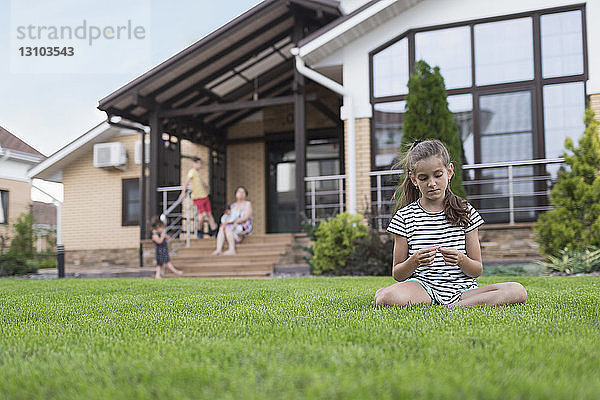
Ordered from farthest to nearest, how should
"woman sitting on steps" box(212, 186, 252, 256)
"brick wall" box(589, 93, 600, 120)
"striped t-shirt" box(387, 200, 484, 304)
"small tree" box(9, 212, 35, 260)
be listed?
1. "small tree" box(9, 212, 35, 260)
2. "woman sitting on steps" box(212, 186, 252, 256)
3. "brick wall" box(589, 93, 600, 120)
4. "striped t-shirt" box(387, 200, 484, 304)

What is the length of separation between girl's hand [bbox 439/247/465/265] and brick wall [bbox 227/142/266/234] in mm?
10803

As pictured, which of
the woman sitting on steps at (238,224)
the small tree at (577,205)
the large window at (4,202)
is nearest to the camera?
the small tree at (577,205)

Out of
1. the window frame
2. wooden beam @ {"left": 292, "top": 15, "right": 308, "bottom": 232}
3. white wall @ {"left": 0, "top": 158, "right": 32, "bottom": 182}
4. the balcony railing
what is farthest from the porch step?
white wall @ {"left": 0, "top": 158, "right": 32, "bottom": 182}

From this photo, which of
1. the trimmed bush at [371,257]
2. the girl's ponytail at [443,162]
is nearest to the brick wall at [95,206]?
the trimmed bush at [371,257]

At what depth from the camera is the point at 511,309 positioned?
3.13 m

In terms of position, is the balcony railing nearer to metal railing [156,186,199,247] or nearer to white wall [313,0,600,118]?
white wall [313,0,600,118]

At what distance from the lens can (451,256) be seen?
3172mm

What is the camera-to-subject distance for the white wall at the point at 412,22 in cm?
963

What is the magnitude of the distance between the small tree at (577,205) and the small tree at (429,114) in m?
1.41

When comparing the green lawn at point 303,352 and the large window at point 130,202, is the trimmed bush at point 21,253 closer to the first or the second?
the large window at point 130,202

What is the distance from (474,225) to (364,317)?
1023 mm

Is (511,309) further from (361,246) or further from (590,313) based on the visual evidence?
(361,246)

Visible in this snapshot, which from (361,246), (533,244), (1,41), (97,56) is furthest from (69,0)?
(533,244)

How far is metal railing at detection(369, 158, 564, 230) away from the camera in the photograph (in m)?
9.30
